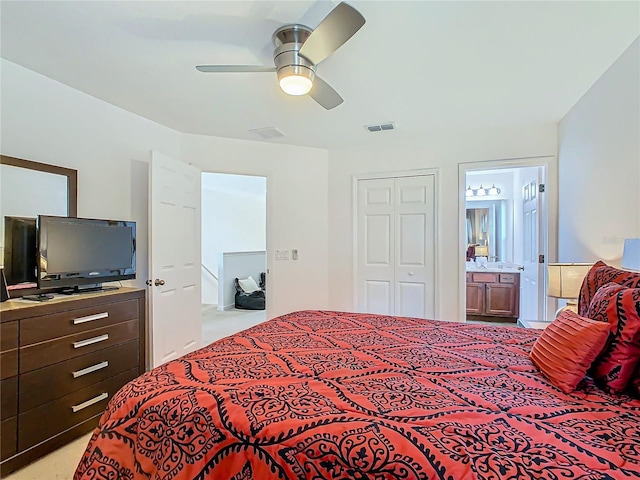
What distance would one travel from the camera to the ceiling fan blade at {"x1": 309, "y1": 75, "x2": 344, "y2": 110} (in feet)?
6.70

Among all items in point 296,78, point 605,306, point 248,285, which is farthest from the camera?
point 248,285

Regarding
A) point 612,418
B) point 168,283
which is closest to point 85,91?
point 168,283

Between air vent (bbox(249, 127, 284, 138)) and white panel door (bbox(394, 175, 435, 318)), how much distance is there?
1.43 m

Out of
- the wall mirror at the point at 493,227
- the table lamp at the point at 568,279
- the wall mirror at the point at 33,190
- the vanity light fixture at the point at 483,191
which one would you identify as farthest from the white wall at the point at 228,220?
the table lamp at the point at 568,279

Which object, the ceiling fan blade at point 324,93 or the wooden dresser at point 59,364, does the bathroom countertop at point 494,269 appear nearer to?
the ceiling fan blade at point 324,93

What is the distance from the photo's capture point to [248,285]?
6551 millimetres

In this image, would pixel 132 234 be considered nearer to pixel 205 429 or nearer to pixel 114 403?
pixel 114 403

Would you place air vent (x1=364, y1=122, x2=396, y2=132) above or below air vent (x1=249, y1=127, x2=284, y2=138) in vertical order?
above

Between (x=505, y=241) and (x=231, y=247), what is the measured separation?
17.6 feet

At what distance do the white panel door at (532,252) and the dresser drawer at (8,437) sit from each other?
4164mm

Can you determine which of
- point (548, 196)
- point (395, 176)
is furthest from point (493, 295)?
point (395, 176)

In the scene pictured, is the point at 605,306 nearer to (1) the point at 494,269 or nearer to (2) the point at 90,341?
(2) the point at 90,341

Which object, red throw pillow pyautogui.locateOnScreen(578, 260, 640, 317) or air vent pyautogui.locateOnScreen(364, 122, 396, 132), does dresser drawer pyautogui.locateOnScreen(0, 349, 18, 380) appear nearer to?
red throw pillow pyautogui.locateOnScreen(578, 260, 640, 317)

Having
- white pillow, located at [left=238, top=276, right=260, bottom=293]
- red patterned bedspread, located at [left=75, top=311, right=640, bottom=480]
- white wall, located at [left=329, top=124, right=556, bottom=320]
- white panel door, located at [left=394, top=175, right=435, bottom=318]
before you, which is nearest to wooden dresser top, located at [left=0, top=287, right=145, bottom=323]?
red patterned bedspread, located at [left=75, top=311, right=640, bottom=480]
